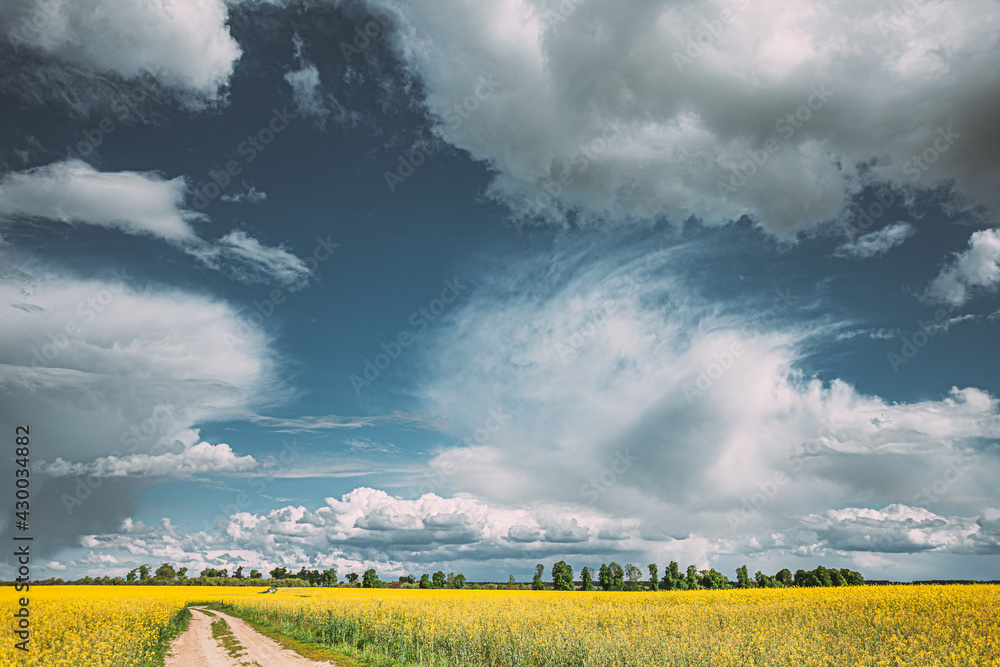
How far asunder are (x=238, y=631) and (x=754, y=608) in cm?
3365

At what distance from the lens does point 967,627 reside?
16.5 meters

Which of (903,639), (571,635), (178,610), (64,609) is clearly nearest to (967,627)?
(903,639)

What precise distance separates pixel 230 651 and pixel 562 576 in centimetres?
8907

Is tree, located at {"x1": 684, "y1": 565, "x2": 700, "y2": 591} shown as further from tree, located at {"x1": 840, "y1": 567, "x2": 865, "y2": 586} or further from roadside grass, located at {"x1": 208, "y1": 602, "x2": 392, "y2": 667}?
roadside grass, located at {"x1": 208, "y1": 602, "x2": 392, "y2": 667}

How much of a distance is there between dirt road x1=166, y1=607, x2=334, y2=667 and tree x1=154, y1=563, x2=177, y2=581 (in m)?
138

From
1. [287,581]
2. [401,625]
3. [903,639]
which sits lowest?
[287,581]

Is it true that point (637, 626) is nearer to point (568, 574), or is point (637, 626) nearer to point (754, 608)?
point (754, 608)

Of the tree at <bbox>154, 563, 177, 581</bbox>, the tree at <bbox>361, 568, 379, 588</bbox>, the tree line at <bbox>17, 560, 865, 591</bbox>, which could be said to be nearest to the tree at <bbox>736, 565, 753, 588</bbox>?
the tree line at <bbox>17, 560, 865, 591</bbox>

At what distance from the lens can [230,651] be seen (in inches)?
980

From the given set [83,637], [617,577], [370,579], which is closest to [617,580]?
[617,577]

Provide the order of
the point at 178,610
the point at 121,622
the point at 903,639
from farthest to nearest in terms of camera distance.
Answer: the point at 178,610
the point at 121,622
the point at 903,639

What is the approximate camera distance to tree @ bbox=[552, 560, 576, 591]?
101875mm

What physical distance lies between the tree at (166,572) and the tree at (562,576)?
11269 cm

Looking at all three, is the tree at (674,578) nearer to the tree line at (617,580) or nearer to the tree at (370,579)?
the tree line at (617,580)
